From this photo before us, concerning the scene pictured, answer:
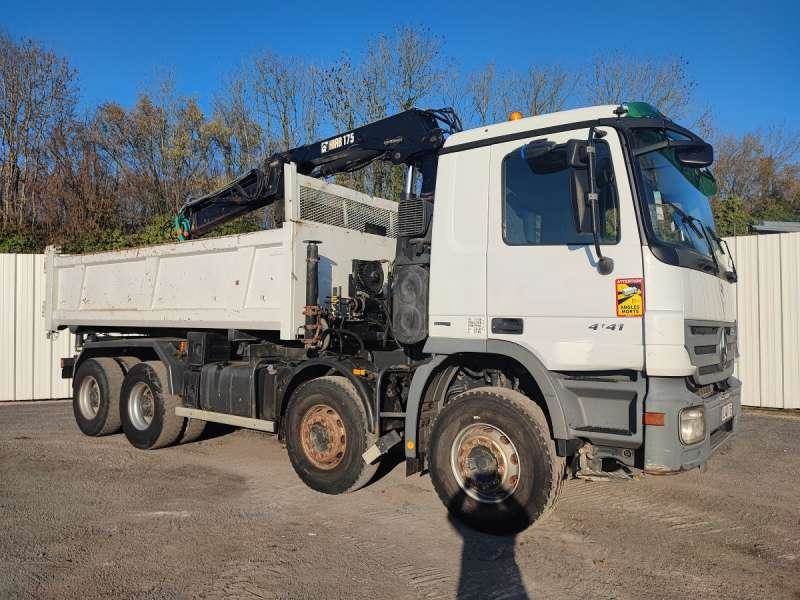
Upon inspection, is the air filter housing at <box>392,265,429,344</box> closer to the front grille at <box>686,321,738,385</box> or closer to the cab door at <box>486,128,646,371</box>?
the cab door at <box>486,128,646,371</box>

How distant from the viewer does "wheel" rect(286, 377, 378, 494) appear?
18.6 ft

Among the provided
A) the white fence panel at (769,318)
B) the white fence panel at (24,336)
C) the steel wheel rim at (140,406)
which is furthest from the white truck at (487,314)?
the white fence panel at (24,336)

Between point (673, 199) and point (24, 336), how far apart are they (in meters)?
11.8

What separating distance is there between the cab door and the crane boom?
1731mm

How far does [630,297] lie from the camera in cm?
429

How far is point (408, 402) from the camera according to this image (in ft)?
17.3

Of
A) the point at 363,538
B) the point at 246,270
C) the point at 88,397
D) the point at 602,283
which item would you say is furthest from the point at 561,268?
the point at 88,397

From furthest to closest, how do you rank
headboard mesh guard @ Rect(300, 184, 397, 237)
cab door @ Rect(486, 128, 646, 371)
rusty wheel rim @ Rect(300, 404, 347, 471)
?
headboard mesh guard @ Rect(300, 184, 397, 237)
rusty wheel rim @ Rect(300, 404, 347, 471)
cab door @ Rect(486, 128, 646, 371)

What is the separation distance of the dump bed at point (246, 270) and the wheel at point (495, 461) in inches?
76.4

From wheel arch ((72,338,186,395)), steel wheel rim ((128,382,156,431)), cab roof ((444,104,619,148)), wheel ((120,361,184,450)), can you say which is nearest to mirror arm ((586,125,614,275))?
cab roof ((444,104,619,148))

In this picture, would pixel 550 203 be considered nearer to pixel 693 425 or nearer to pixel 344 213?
pixel 693 425

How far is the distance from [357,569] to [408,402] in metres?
1.42

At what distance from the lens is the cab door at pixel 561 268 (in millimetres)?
4332

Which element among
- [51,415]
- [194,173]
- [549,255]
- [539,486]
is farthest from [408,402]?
[194,173]
